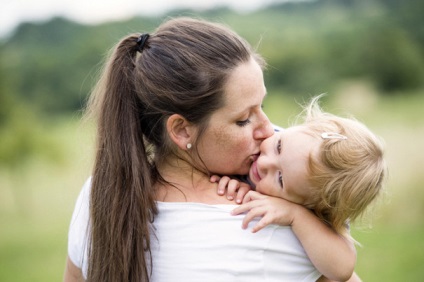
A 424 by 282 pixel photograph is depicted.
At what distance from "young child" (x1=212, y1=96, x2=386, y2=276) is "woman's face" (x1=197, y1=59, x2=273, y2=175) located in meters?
0.08

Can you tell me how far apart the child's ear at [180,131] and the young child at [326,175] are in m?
0.19

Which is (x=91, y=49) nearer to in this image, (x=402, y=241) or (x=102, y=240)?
(x=402, y=241)

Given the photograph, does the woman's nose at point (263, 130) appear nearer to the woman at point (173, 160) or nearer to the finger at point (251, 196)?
the woman at point (173, 160)

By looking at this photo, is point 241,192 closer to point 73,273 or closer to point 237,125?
point 237,125

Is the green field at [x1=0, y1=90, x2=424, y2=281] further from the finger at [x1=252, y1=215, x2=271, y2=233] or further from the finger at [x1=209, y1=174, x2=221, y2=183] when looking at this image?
the finger at [x1=252, y1=215, x2=271, y2=233]

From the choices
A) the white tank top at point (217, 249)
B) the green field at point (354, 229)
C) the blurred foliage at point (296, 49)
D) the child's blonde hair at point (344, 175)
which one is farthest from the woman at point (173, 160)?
the blurred foliage at point (296, 49)

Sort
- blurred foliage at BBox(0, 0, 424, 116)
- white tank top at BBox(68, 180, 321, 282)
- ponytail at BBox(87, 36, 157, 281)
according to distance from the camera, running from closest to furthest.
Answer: white tank top at BBox(68, 180, 321, 282) → ponytail at BBox(87, 36, 157, 281) → blurred foliage at BBox(0, 0, 424, 116)

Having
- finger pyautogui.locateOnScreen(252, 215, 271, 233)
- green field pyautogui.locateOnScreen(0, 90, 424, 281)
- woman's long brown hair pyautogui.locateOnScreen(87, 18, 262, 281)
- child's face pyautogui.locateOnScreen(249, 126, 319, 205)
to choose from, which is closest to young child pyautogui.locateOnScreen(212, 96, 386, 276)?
child's face pyautogui.locateOnScreen(249, 126, 319, 205)

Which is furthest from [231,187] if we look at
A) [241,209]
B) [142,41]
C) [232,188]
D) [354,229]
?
[354,229]

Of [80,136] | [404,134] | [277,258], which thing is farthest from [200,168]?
[404,134]

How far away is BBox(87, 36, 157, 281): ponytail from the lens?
2.21 meters

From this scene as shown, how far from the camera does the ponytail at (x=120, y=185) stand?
87.2 inches

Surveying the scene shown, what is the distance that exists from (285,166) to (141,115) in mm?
580

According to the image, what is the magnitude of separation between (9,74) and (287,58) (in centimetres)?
590
